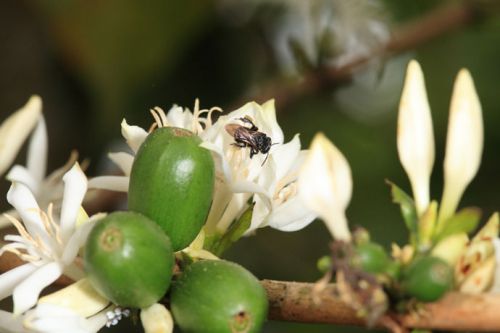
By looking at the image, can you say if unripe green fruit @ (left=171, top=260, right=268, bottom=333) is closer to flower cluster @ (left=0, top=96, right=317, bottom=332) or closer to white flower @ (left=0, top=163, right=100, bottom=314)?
flower cluster @ (left=0, top=96, right=317, bottom=332)

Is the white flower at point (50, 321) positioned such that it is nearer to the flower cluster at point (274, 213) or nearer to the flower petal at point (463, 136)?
the flower cluster at point (274, 213)

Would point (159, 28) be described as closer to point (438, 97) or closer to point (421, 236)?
point (438, 97)

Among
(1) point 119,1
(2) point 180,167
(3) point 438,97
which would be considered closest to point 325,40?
(1) point 119,1

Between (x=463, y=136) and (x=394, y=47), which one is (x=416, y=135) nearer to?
(x=463, y=136)

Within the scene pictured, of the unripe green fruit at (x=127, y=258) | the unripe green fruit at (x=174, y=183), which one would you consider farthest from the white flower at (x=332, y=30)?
the unripe green fruit at (x=127, y=258)

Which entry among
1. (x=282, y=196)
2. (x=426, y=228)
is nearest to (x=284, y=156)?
(x=282, y=196)

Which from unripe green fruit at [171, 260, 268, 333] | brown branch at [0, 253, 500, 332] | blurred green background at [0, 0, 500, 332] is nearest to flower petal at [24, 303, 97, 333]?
unripe green fruit at [171, 260, 268, 333]
